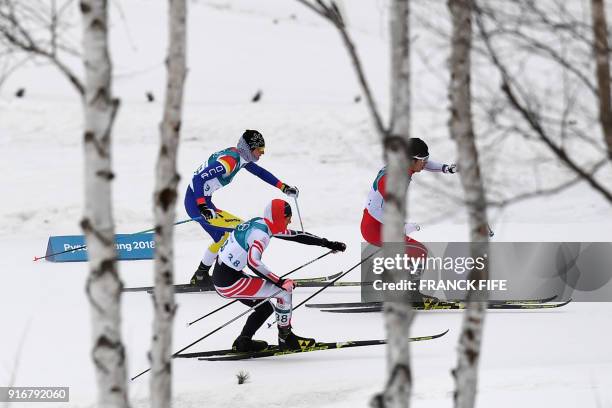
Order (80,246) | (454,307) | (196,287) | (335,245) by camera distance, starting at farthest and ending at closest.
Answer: (80,246) < (196,287) < (454,307) < (335,245)

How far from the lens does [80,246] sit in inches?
575

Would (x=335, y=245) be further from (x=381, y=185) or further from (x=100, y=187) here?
(x=100, y=187)

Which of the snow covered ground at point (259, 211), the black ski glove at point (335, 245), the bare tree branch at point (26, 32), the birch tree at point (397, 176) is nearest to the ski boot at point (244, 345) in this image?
the snow covered ground at point (259, 211)

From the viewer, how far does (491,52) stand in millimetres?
5254

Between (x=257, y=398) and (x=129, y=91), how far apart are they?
23.4 meters

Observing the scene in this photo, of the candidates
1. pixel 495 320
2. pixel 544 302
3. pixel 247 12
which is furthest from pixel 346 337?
pixel 247 12

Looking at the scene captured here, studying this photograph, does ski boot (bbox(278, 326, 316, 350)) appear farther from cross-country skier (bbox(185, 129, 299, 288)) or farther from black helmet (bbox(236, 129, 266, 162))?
black helmet (bbox(236, 129, 266, 162))

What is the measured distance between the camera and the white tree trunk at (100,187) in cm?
489

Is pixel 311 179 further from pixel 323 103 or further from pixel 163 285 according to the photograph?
pixel 163 285

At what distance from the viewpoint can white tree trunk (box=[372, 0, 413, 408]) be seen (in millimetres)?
4723

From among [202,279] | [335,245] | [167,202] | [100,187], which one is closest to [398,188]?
[167,202]

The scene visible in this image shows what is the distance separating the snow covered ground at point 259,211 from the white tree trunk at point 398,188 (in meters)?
0.37

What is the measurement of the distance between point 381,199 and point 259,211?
821cm

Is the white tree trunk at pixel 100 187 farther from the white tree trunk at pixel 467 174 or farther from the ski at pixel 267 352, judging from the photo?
the ski at pixel 267 352
